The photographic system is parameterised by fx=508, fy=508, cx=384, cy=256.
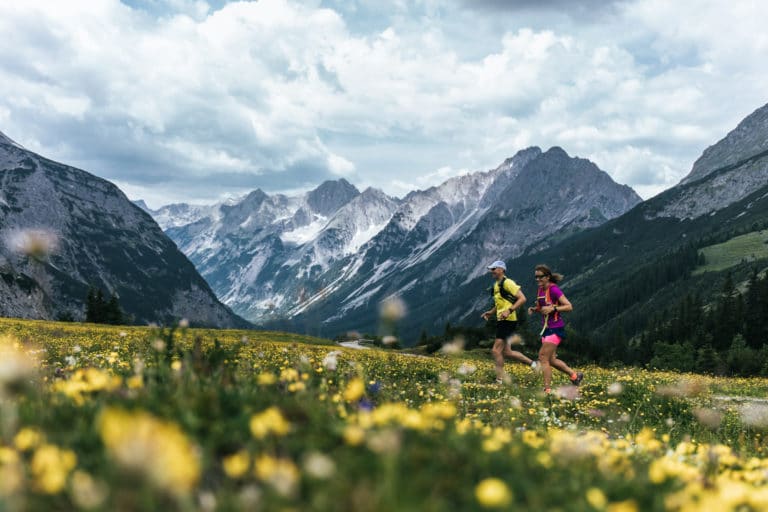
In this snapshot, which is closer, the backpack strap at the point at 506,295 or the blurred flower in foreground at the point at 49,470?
the blurred flower in foreground at the point at 49,470

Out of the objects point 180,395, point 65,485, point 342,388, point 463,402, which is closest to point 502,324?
point 463,402

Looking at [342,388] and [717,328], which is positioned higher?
[342,388]

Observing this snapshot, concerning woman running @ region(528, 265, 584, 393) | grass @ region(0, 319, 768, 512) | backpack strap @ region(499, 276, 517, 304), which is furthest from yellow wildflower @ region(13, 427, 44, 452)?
backpack strap @ region(499, 276, 517, 304)

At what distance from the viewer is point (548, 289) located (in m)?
14.2

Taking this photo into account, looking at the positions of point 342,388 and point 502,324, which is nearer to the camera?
point 342,388

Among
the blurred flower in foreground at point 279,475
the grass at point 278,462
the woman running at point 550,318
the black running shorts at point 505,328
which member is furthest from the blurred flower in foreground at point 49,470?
the black running shorts at point 505,328

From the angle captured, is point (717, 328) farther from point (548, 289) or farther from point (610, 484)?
point (610, 484)

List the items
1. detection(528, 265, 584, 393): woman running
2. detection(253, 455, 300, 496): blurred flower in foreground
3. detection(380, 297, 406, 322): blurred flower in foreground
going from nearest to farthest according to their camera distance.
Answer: detection(253, 455, 300, 496): blurred flower in foreground
detection(380, 297, 406, 322): blurred flower in foreground
detection(528, 265, 584, 393): woman running

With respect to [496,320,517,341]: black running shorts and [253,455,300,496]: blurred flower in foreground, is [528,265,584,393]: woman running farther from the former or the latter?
[253,455,300,496]: blurred flower in foreground

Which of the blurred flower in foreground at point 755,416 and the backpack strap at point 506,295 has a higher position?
the backpack strap at point 506,295

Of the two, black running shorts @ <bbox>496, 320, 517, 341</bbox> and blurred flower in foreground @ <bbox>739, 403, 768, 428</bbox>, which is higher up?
black running shorts @ <bbox>496, 320, 517, 341</bbox>

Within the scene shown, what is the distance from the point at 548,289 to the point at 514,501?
478 inches

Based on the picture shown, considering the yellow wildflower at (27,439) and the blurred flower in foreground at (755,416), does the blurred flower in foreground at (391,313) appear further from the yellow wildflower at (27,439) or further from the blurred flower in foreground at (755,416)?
the blurred flower in foreground at (755,416)

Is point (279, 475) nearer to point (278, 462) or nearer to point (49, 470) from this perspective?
point (278, 462)
